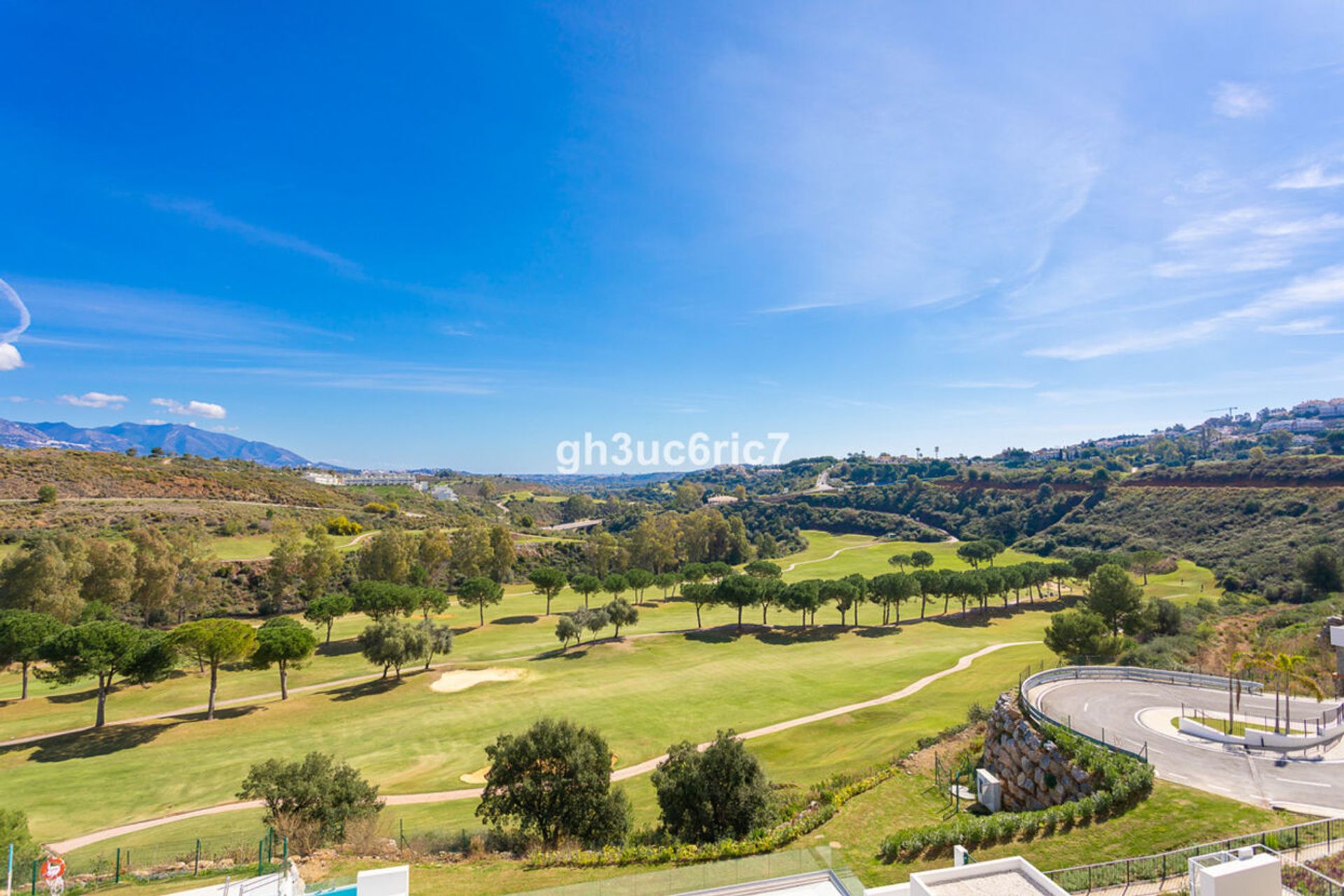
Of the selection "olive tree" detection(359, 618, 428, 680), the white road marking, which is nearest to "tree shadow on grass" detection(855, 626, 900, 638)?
the white road marking

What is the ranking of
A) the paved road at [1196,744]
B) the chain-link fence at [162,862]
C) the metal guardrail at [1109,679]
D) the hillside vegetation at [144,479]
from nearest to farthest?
the chain-link fence at [162,862] < the paved road at [1196,744] < the metal guardrail at [1109,679] < the hillside vegetation at [144,479]

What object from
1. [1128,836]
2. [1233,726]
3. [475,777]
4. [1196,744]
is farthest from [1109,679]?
[475,777]

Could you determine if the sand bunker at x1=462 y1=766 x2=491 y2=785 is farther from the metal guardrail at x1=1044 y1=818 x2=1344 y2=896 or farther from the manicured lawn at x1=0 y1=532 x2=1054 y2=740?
the metal guardrail at x1=1044 y1=818 x2=1344 y2=896

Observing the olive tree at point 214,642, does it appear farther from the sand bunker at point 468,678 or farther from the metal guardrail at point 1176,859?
the metal guardrail at point 1176,859

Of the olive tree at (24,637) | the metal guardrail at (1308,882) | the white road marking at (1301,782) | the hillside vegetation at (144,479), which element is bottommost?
the olive tree at (24,637)

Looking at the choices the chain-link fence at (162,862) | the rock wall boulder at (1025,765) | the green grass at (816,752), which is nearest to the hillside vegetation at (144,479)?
the green grass at (816,752)

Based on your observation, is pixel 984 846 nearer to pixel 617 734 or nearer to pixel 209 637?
pixel 617 734

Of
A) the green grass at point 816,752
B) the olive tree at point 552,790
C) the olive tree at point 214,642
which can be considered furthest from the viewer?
the olive tree at point 214,642
